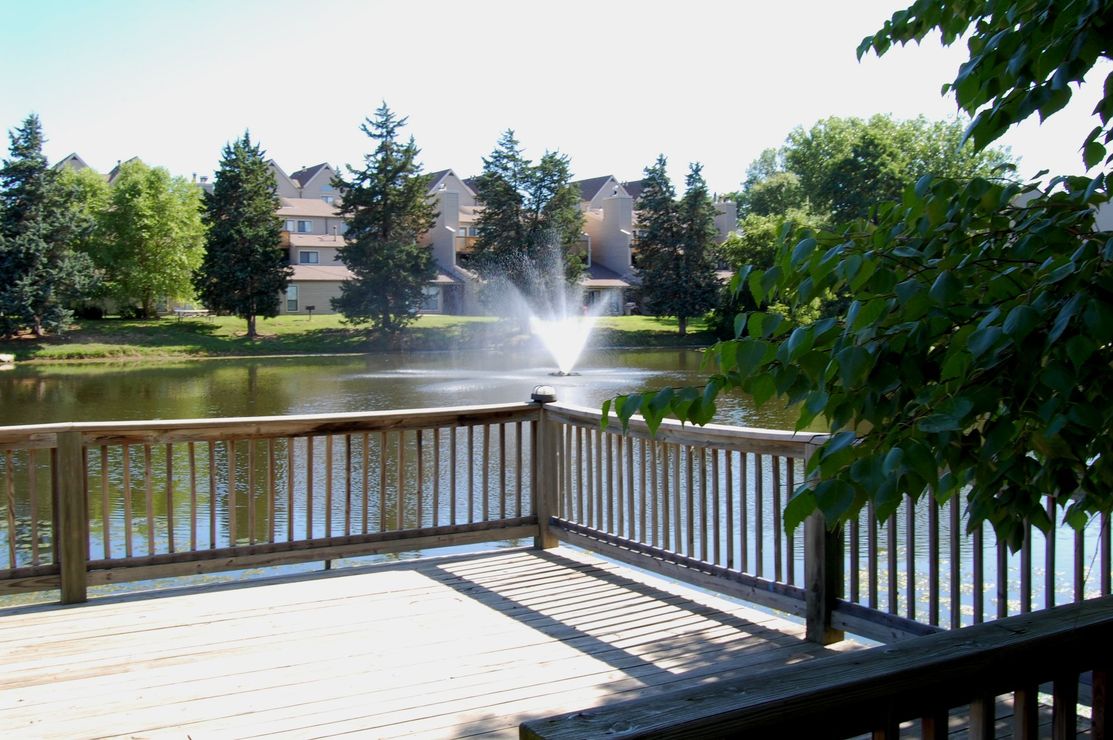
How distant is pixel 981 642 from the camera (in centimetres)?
164

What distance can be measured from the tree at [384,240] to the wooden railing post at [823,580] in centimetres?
4416

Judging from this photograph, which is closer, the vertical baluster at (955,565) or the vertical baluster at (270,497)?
the vertical baluster at (955,565)

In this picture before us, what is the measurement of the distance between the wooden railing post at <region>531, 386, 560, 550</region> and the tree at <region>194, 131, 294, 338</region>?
139 ft

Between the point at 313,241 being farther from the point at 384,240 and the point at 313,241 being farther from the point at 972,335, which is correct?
the point at 972,335

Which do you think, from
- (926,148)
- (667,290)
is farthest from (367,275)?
(926,148)

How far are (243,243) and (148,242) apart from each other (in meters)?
5.74

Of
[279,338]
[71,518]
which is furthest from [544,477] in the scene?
[279,338]

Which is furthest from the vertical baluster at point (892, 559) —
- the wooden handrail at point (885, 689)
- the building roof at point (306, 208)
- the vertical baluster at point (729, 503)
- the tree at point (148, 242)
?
the building roof at point (306, 208)

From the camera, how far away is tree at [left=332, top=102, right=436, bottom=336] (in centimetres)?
4778

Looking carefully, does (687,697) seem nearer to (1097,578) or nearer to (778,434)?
(778,434)

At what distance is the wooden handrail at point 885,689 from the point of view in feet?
4.67

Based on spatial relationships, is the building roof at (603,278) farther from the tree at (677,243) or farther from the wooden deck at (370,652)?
the wooden deck at (370,652)

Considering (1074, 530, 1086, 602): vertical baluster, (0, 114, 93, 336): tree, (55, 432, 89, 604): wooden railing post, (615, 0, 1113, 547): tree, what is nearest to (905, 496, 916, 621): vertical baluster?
(1074, 530, 1086, 602): vertical baluster

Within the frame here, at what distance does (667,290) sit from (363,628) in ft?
161
